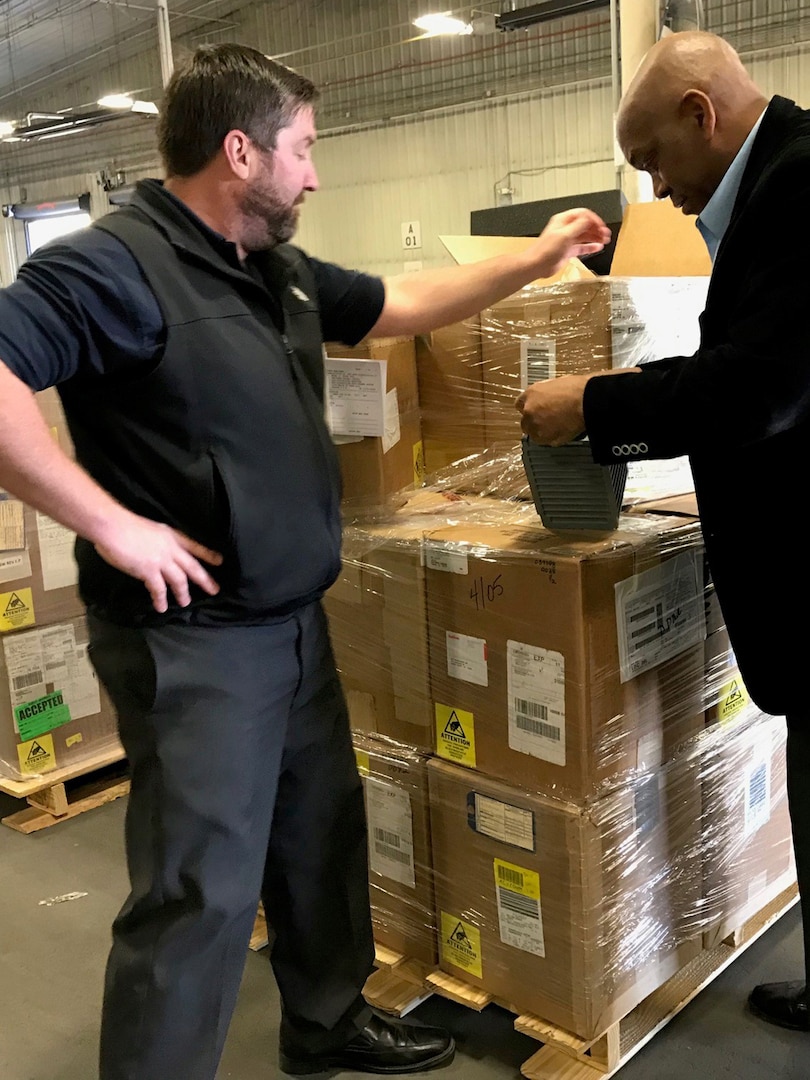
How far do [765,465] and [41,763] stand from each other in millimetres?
2366

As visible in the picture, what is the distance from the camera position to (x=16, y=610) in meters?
2.84

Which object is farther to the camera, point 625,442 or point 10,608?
point 10,608

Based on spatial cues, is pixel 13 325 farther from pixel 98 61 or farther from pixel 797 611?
pixel 98 61

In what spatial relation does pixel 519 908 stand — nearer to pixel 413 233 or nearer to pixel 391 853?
pixel 391 853

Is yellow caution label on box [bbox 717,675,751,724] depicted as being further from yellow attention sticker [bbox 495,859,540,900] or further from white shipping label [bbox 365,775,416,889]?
white shipping label [bbox 365,775,416,889]

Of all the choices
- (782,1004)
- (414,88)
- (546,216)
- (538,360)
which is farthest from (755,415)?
(414,88)

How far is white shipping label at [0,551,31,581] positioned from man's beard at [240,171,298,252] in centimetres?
169

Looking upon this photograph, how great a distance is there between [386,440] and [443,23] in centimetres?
541

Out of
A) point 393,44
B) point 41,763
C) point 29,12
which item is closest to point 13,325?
point 41,763

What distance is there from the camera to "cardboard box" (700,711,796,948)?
6.11 ft

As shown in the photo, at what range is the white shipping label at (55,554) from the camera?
287cm

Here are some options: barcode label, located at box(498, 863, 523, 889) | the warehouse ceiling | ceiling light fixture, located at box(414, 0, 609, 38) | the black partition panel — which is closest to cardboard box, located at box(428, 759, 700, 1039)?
barcode label, located at box(498, 863, 523, 889)

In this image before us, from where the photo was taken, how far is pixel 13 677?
9.30 feet

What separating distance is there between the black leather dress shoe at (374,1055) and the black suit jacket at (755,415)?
0.90m
